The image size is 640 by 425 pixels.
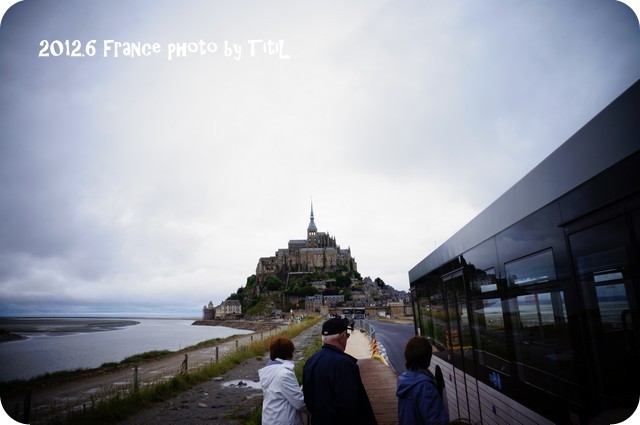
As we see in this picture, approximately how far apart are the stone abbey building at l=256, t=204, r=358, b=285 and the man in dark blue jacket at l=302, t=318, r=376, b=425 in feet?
402

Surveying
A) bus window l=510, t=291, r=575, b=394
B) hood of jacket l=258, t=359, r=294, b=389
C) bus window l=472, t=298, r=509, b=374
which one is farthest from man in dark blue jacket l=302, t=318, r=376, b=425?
bus window l=472, t=298, r=509, b=374

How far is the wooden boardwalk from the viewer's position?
6.13 m

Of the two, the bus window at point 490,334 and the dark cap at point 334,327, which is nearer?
the dark cap at point 334,327

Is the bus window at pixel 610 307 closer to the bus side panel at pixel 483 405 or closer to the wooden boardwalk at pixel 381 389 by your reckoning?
the bus side panel at pixel 483 405

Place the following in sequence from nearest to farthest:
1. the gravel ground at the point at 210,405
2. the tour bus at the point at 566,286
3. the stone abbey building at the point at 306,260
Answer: the tour bus at the point at 566,286, the gravel ground at the point at 210,405, the stone abbey building at the point at 306,260

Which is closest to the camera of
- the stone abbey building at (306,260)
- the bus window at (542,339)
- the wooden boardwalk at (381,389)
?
the bus window at (542,339)

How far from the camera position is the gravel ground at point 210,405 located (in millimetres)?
7969

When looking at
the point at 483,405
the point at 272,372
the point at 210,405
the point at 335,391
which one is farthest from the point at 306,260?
the point at 335,391

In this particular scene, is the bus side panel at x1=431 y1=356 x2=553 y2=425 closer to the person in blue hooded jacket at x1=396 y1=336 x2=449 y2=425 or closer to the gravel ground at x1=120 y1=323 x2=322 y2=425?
the person in blue hooded jacket at x1=396 y1=336 x2=449 y2=425

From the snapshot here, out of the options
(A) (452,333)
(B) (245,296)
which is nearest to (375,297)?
(B) (245,296)

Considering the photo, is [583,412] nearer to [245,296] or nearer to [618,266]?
[618,266]

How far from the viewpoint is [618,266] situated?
2.01 metres

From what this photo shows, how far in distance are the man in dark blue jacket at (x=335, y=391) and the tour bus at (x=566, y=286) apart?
1.38 m

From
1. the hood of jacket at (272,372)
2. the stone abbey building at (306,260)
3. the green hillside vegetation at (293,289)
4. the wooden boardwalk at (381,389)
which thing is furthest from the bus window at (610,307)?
the stone abbey building at (306,260)
